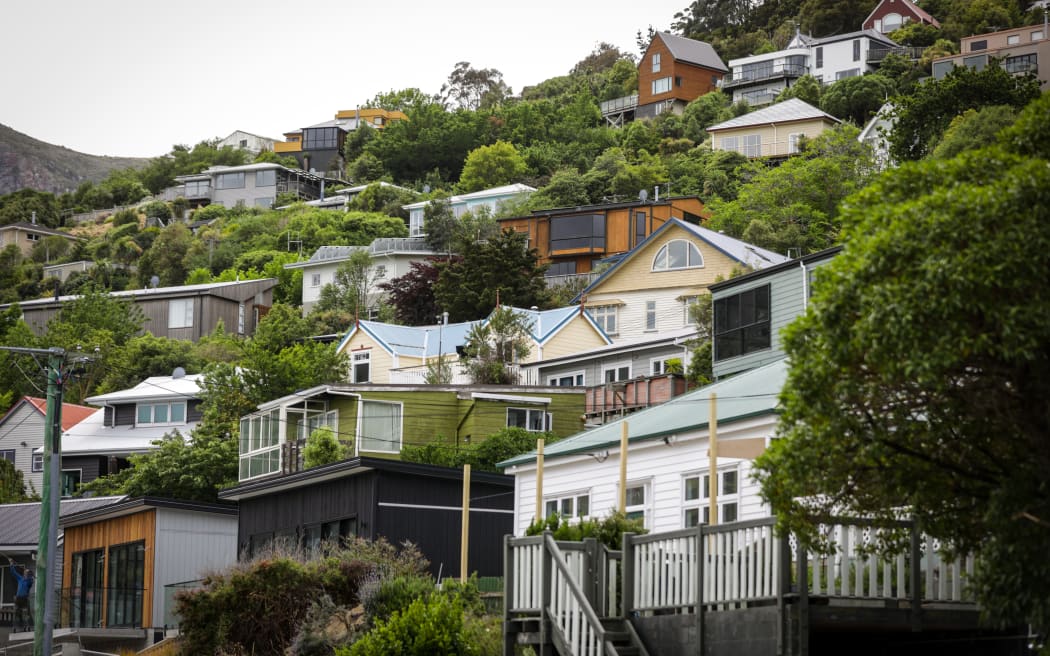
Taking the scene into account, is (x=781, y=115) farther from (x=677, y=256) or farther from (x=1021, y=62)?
(x=677, y=256)

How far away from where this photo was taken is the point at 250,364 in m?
58.1

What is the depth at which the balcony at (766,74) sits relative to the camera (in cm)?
13050

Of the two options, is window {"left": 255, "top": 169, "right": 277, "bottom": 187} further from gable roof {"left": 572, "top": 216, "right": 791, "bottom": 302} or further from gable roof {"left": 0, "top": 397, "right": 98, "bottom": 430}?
gable roof {"left": 572, "top": 216, "right": 791, "bottom": 302}

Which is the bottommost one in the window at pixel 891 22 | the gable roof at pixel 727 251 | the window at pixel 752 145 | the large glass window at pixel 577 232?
the gable roof at pixel 727 251

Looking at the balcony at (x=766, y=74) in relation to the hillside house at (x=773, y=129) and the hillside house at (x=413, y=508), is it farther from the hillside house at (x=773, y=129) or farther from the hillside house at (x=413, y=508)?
the hillside house at (x=413, y=508)

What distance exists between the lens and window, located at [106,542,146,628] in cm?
→ 3972

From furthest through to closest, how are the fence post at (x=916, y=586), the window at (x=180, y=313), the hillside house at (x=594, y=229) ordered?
the window at (x=180, y=313) < the hillside house at (x=594, y=229) < the fence post at (x=916, y=586)

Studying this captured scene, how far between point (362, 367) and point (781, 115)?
55676 millimetres

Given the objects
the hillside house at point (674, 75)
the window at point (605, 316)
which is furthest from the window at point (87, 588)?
the hillside house at point (674, 75)

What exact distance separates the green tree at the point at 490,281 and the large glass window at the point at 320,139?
288 ft

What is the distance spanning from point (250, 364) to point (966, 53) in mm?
75156

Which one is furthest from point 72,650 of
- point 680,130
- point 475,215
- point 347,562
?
point 680,130

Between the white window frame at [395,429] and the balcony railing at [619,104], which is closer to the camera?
the white window frame at [395,429]

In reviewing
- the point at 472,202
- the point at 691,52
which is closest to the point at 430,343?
the point at 472,202
